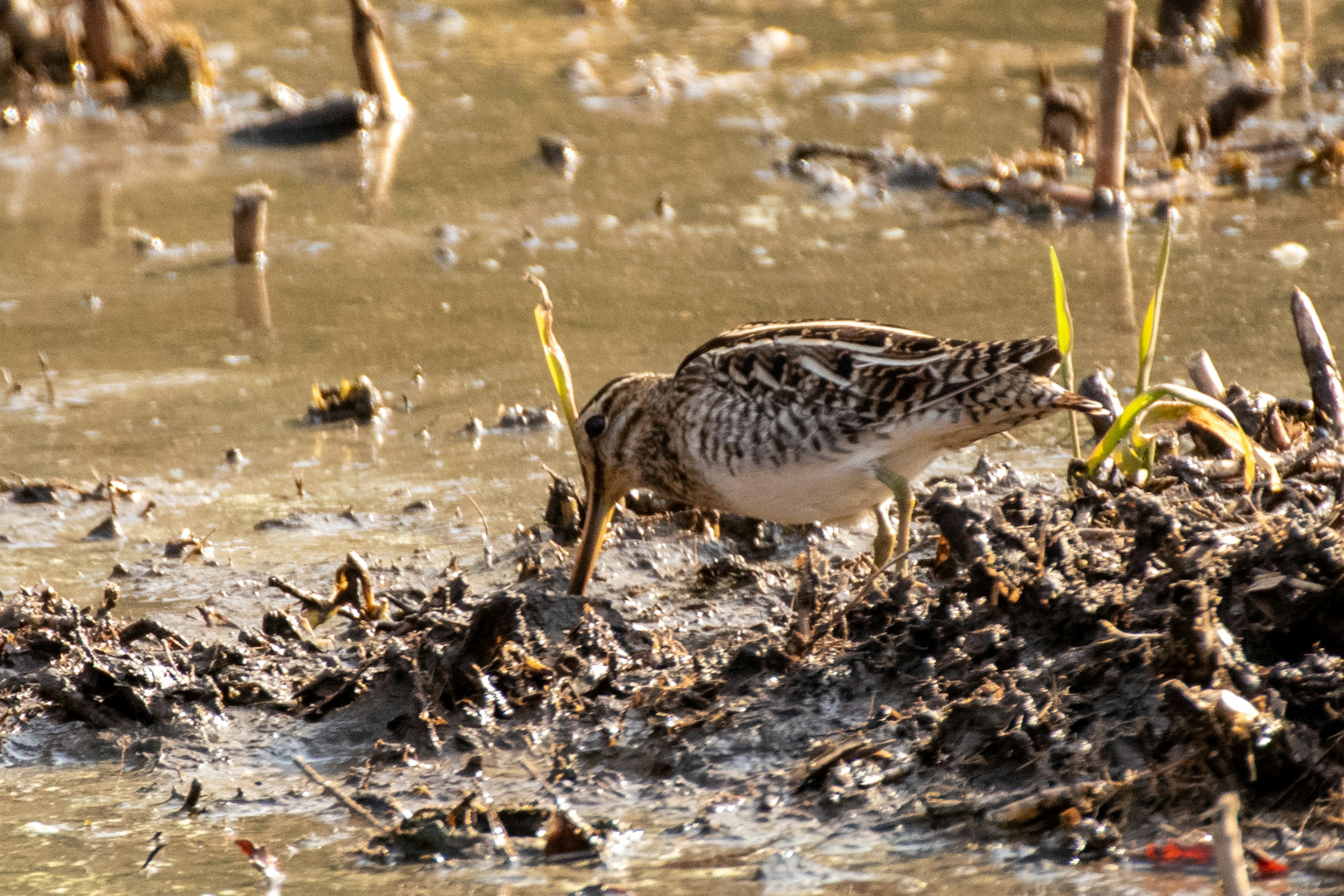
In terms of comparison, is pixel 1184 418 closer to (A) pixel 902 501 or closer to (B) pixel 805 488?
(A) pixel 902 501

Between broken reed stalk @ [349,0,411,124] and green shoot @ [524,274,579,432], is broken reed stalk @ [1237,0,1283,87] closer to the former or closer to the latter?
broken reed stalk @ [349,0,411,124]

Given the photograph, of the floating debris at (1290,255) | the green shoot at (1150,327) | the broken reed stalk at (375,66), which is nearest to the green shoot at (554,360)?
A: the green shoot at (1150,327)

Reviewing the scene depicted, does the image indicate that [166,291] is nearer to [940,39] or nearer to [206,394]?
[206,394]

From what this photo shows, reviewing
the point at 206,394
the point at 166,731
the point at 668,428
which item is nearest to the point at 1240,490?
the point at 668,428

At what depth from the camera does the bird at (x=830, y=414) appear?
4.34 metres

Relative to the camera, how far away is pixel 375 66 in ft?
35.8

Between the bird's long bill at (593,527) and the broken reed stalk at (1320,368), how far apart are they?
6.86ft

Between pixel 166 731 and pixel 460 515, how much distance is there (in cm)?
159

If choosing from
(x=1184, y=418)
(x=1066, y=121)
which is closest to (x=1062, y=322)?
(x=1184, y=418)

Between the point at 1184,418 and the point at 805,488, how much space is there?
3.47ft

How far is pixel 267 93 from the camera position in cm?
1130

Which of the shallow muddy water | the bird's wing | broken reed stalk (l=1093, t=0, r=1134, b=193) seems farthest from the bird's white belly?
broken reed stalk (l=1093, t=0, r=1134, b=193)

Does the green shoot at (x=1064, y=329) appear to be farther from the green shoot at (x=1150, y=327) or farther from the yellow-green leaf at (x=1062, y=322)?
the green shoot at (x=1150, y=327)

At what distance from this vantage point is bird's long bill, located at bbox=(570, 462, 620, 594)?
4.79m
